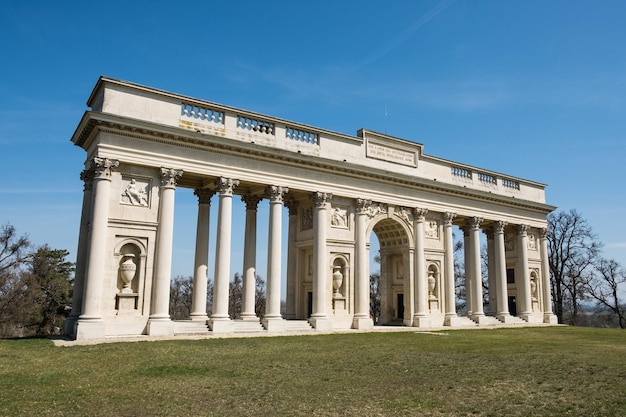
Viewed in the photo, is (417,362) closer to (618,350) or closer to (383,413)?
(383,413)

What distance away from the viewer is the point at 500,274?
47500mm

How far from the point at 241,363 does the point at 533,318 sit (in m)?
40.4

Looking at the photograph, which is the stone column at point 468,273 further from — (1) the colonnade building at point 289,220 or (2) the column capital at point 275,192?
(2) the column capital at point 275,192

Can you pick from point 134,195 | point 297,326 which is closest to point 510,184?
point 297,326

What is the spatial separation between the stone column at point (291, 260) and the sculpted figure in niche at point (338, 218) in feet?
12.0

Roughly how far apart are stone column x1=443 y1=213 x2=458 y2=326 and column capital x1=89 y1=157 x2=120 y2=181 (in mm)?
27670

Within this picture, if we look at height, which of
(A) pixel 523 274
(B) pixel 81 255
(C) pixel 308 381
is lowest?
(C) pixel 308 381

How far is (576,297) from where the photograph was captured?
64062mm

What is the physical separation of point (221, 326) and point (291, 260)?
33.9 ft

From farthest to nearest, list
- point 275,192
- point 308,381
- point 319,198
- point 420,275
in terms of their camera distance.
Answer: point 420,275 → point 319,198 → point 275,192 → point 308,381

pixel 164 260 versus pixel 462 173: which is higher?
pixel 462 173

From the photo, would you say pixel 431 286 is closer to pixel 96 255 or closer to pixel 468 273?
pixel 468 273

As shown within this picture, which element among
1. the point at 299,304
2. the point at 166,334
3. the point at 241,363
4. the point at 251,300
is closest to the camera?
the point at 241,363

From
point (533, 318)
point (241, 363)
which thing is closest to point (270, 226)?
point (241, 363)
